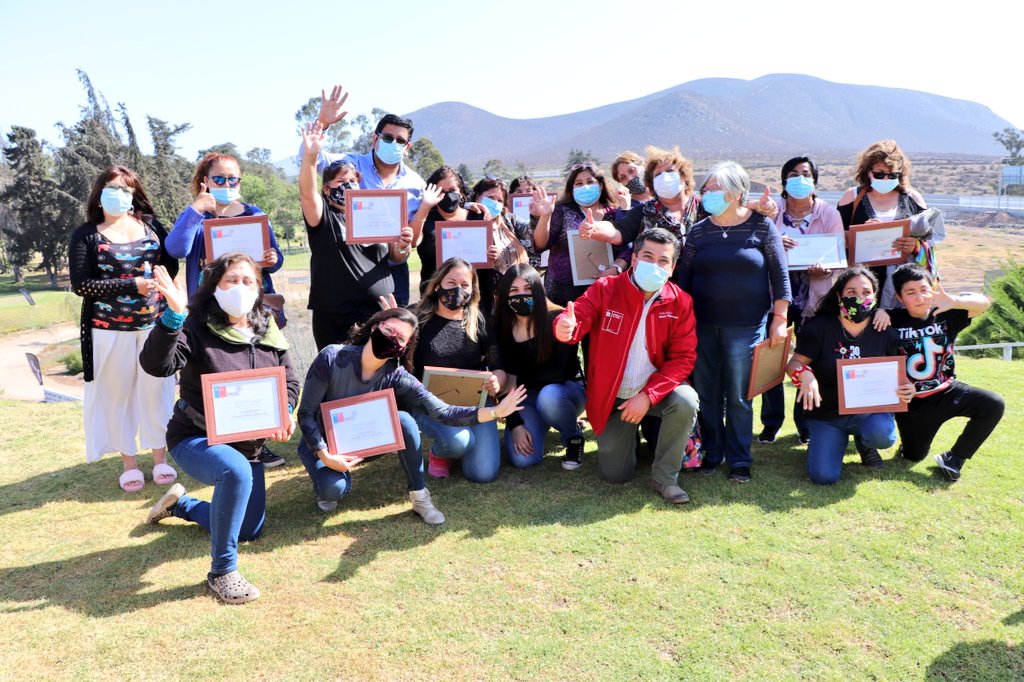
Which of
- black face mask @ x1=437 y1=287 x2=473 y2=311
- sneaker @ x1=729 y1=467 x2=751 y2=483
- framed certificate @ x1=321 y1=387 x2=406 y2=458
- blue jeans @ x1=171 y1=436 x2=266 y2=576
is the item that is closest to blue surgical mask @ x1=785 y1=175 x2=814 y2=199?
sneaker @ x1=729 y1=467 x2=751 y2=483

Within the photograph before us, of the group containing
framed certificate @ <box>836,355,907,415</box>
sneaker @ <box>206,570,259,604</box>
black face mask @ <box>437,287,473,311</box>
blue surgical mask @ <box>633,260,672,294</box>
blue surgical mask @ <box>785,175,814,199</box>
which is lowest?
sneaker @ <box>206,570,259,604</box>

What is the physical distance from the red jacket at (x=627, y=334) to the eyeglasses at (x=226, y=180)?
104 inches

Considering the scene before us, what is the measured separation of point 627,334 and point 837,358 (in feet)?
5.11

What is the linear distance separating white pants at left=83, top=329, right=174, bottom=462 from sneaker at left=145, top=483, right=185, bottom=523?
2.16ft

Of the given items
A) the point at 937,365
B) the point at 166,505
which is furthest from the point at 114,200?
the point at 937,365

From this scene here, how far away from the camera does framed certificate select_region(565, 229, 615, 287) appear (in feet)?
17.9

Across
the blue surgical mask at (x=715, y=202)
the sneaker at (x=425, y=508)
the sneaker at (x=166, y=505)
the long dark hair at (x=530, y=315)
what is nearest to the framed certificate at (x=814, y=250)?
the blue surgical mask at (x=715, y=202)

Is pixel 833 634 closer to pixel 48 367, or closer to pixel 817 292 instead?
pixel 817 292

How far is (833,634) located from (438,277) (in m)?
3.20

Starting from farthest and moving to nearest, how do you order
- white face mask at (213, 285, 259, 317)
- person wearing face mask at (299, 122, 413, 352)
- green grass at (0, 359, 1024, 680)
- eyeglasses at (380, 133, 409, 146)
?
eyeglasses at (380, 133, 409, 146), person wearing face mask at (299, 122, 413, 352), white face mask at (213, 285, 259, 317), green grass at (0, 359, 1024, 680)

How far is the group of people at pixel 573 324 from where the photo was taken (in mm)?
4387

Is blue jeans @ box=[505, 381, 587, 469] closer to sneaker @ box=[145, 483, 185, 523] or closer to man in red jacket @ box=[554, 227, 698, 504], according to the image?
man in red jacket @ box=[554, 227, 698, 504]

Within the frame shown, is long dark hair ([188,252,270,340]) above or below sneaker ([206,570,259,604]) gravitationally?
above

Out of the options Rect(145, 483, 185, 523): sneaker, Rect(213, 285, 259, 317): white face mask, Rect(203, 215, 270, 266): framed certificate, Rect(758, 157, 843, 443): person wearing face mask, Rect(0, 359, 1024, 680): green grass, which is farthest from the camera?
Rect(758, 157, 843, 443): person wearing face mask
